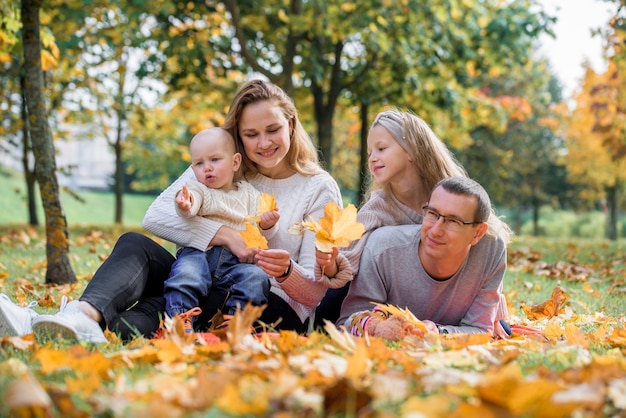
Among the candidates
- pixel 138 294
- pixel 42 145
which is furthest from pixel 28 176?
pixel 138 294

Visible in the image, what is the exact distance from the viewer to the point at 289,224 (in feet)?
10.5

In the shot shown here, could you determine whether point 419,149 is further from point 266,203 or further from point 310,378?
point 310,378

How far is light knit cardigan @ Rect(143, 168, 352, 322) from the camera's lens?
9.39ft

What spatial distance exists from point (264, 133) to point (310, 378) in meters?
1.77

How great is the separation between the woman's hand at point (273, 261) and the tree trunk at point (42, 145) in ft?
7.57

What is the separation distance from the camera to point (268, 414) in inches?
54.2

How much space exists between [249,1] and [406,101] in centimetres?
327

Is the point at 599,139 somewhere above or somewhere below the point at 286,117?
above

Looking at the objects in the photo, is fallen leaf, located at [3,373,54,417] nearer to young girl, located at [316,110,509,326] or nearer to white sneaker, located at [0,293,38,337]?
white sneaker, located at [0,293,38,337]

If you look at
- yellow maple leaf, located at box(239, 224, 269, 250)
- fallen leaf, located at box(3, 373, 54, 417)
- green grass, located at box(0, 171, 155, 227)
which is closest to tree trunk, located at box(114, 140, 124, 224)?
green grass, located at box(0, 171, 155, 227)

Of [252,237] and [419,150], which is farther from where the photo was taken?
[419,150]

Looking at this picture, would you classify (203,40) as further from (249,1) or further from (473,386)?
(473,386)

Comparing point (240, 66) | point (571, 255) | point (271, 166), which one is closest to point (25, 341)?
point (271, 166)

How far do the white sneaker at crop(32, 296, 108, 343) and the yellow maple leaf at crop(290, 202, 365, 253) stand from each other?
0.89m
